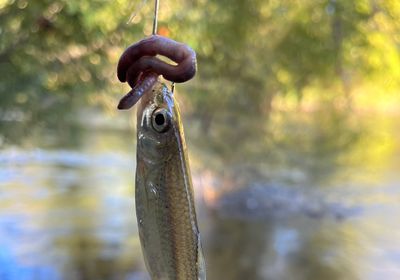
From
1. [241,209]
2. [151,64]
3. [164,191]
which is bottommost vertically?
[164,191]

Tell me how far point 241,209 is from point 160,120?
212 inches

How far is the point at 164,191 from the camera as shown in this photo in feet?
2.67

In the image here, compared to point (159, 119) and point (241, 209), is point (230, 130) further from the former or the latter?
point (159, 119)

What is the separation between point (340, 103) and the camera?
5.21 m

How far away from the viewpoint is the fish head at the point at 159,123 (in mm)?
804

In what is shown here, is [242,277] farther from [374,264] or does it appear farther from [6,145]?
[6,145]

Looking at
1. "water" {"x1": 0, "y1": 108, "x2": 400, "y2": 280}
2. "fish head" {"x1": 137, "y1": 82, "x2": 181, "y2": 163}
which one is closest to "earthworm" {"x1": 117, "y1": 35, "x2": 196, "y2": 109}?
"fish head" {"x1": 137, "y1": 82, "x2": 181, "y2": 163}

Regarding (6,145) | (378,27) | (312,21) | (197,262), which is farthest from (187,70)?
(312,21)

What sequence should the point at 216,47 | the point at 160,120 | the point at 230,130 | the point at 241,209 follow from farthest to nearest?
1. the point at 241,209
2. the point at 230,130
3. the point at 216,47
4. the point at 160,120

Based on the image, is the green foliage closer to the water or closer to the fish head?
the water

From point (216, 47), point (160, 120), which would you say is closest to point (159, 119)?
point (160, 120)

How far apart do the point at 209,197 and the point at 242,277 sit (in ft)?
6.10

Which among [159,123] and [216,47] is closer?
[159,123]

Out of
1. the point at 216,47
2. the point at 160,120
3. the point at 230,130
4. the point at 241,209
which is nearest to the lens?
the point at 160,120
